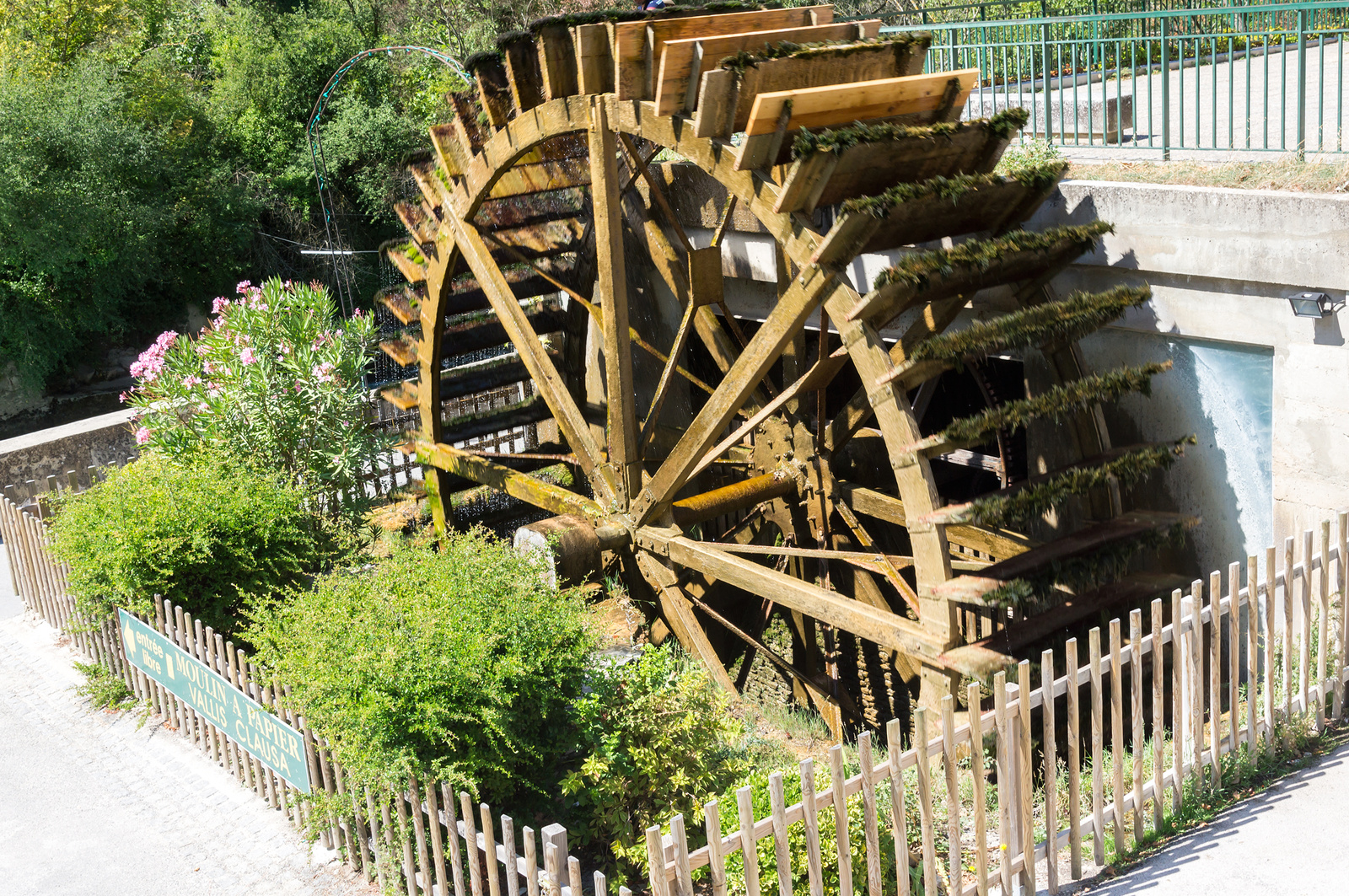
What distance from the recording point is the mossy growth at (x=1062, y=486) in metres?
4.87

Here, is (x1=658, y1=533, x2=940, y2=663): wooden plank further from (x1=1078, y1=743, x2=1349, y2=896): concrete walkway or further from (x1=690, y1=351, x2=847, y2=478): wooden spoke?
(x1=1078, y1=743, x2=1349, y2=896): concrete walkway

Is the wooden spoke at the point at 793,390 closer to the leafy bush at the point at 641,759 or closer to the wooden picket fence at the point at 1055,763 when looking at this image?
the leafy bush at the point at 641,759

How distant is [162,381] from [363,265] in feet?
56.0

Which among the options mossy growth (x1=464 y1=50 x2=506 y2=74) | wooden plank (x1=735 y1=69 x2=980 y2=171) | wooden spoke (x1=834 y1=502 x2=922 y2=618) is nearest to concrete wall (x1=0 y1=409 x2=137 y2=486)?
mossy growth (x1=464 y1=50 x2=506 y2=74)

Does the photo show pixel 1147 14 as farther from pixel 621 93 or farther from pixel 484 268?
pixel 484 268

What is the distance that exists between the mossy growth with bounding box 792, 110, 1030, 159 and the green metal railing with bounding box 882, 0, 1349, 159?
0.94 meters

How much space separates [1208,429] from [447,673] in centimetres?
367

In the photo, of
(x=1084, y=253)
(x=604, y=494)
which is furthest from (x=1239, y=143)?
(x=604, y=494)

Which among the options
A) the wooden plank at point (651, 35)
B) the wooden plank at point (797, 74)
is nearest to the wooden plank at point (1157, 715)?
the wooden plank at point (797, 74)

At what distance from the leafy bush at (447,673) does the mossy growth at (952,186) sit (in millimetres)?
2064

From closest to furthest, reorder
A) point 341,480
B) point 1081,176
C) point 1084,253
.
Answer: point 1084,253 < point 1081,176 < point 341,480

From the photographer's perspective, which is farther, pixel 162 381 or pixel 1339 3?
pixel 162 381

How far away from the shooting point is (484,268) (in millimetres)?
7574

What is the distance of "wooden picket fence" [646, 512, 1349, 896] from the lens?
11.8 ft
